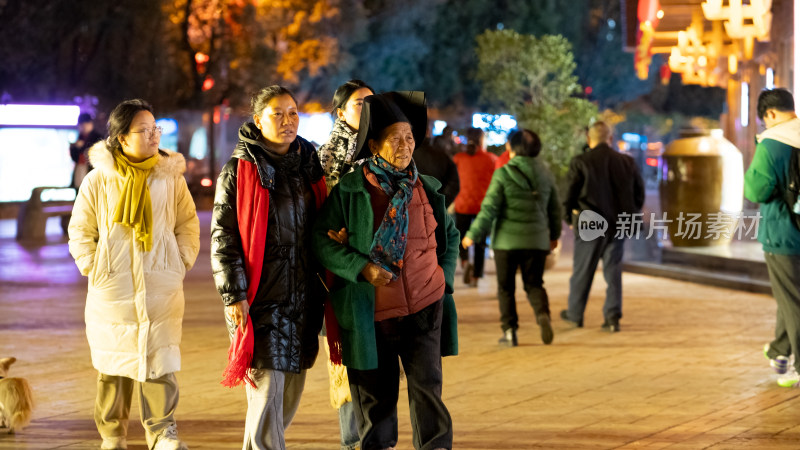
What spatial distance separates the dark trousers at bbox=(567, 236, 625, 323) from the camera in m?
9.75

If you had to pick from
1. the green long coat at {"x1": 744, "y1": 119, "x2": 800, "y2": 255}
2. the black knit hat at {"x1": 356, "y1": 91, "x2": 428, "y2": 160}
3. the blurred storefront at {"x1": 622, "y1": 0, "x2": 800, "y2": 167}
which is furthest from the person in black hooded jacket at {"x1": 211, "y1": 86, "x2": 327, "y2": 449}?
the blurred storefront at {"x1": 622, "y1": 0, "x2": 800, "y2": 167}

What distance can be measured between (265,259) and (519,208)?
4.49m

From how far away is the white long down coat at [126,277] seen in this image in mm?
5531

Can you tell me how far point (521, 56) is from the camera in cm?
2392

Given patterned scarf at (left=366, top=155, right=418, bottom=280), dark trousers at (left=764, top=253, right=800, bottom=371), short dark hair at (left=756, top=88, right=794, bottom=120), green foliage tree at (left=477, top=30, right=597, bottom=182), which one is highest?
green foliage tree at (left=477, top=30, right=597, bottom=182)

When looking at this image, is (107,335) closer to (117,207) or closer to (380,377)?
(117,207)

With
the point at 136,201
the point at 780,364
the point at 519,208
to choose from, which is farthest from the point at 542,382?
the point at 136,201

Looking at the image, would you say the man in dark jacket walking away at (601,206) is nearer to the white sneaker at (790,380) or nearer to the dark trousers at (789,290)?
the white sneaker at (790,380)

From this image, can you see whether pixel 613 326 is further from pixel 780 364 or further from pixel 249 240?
pixel 249 240

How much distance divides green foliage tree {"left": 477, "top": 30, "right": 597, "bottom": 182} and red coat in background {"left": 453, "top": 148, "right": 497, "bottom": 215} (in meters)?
5.66

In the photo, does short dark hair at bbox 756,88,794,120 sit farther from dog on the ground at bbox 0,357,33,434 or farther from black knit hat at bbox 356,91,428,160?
dog on the ground at bbox 0,357,33,434

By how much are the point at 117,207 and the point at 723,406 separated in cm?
386

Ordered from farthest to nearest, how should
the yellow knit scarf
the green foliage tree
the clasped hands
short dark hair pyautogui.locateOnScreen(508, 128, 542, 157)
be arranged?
the green foliage tree, short dark hair pyautogui.locateOnScreen(508, 128, 542, 157), the yellow knit scarf, the clasped hands

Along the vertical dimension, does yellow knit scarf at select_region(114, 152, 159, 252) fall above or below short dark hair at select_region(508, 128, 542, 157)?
below
